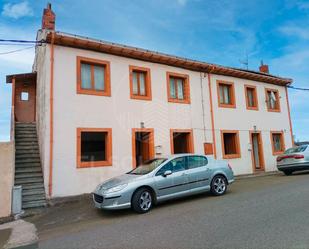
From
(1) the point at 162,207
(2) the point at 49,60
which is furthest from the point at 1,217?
(2) the point at 49,60

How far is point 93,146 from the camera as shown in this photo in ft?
34.9

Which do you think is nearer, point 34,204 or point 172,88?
point 34,204

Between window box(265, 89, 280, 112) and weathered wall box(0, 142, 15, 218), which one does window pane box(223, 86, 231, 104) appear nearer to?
window box(265, 89, 280, 112)

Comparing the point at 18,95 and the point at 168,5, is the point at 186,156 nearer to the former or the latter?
the point at 168,5

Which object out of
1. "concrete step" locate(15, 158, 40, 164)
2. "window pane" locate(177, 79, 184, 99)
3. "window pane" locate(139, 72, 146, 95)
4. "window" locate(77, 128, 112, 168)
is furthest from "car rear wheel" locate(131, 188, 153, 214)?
"window pane" locate(177, 79, 184, 99)

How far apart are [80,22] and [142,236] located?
8.37 meters

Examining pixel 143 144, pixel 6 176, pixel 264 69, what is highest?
pixel 264 69

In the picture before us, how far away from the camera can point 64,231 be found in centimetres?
595

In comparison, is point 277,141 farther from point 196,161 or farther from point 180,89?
point 196,161

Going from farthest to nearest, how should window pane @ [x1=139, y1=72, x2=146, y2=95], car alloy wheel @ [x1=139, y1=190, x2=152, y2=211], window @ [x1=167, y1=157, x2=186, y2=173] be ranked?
window pane @ [x1=139, y1=72, x2=146, y2=95] < window @ [x1=167, y1=157, x2=186, y2=173] < car alloy wheel @ [x1=139, y1=190, x2=152, y2=211]

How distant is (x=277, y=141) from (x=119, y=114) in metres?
11.9

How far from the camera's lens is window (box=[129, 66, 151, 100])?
468 inches

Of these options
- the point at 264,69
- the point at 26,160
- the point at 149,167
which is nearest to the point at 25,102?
the point at 26,160

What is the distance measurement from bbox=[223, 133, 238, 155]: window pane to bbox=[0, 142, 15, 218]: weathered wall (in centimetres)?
1129
